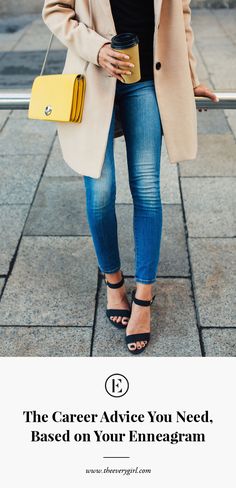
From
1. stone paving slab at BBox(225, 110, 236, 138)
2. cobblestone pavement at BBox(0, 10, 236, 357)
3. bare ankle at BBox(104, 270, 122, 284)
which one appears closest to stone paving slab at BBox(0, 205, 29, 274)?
cobblestone pavement at BBox(0, 10, 236, 357)

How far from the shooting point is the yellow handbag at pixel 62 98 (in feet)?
6.86

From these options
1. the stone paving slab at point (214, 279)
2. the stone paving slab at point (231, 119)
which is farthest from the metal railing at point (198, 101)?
the stone paving slab at point (231, 119)

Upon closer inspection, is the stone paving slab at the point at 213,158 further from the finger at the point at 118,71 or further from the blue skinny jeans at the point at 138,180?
the finger at the point at 118,71

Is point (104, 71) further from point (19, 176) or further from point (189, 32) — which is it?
point (19, 176)

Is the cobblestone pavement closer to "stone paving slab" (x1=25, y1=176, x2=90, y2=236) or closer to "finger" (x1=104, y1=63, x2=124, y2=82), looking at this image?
"stone paving slab" (x1=25, y1=176, x2=90, y2=236)

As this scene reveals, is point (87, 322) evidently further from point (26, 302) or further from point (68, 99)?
point (68, 99)

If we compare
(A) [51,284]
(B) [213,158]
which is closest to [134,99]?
(A) [51,284]

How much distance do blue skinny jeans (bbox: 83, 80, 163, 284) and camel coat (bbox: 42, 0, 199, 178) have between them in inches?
2.2

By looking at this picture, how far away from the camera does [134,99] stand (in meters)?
2.12

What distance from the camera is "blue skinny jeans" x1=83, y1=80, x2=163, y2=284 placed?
6.99 ft

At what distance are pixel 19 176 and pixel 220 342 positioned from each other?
7.24 ft

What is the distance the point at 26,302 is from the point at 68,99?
1129mm
